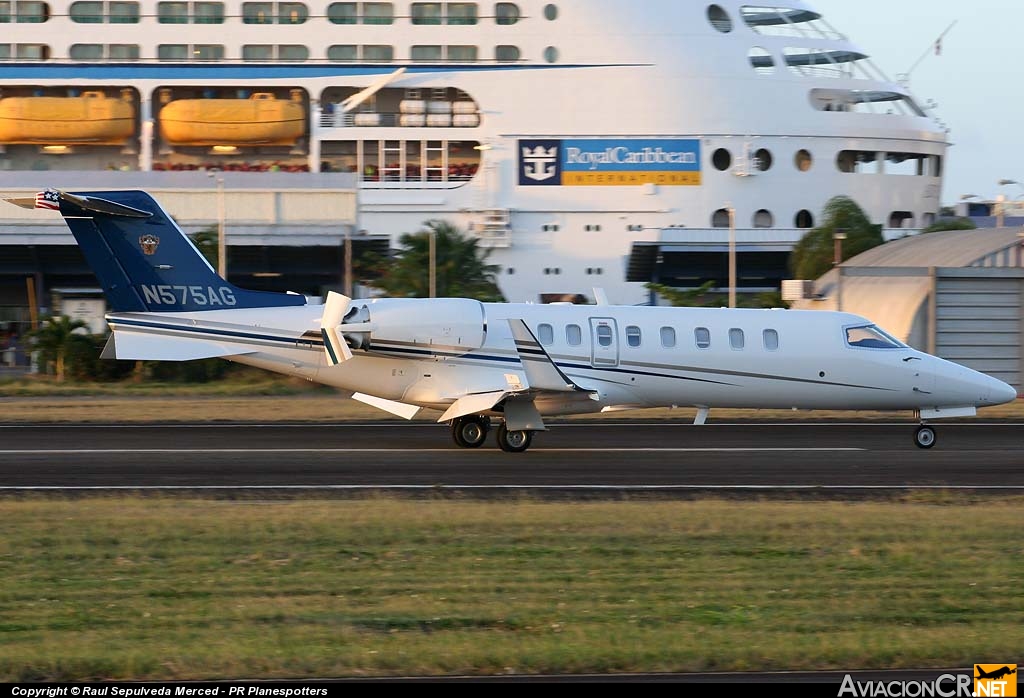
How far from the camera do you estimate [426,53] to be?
51000mm

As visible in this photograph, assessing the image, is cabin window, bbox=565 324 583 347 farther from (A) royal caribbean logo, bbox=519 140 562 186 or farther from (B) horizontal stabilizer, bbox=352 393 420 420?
(A) royal caribbean logo, bbox=519 140 562 186

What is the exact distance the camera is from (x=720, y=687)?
7.19 metres

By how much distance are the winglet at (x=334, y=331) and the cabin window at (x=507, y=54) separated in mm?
33264

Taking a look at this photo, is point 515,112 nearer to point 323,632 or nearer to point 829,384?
point 829,384

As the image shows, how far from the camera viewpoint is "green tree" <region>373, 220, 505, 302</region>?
133 ft

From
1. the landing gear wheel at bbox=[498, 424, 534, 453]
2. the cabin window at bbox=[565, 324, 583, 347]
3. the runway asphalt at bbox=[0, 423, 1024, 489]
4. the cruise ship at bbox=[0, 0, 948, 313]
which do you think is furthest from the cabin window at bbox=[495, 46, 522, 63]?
the landing gear wheel at bbox=[498, 424, 534, 453]

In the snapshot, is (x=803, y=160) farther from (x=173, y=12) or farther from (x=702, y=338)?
(x=702, y=338)

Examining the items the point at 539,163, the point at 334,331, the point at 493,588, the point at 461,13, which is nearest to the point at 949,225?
the point at 539,163

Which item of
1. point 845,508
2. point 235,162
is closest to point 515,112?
point 235,162

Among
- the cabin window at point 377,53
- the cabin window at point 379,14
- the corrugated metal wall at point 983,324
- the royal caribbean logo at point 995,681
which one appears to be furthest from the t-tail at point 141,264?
the cabin window at point 379,14

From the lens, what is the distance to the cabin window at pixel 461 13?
50781 mm

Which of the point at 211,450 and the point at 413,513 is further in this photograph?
the point at 211,450

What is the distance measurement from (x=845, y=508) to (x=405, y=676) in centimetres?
772

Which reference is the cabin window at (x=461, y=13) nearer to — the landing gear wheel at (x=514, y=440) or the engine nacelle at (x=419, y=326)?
the engine nacelle at (x=419, y=326)
